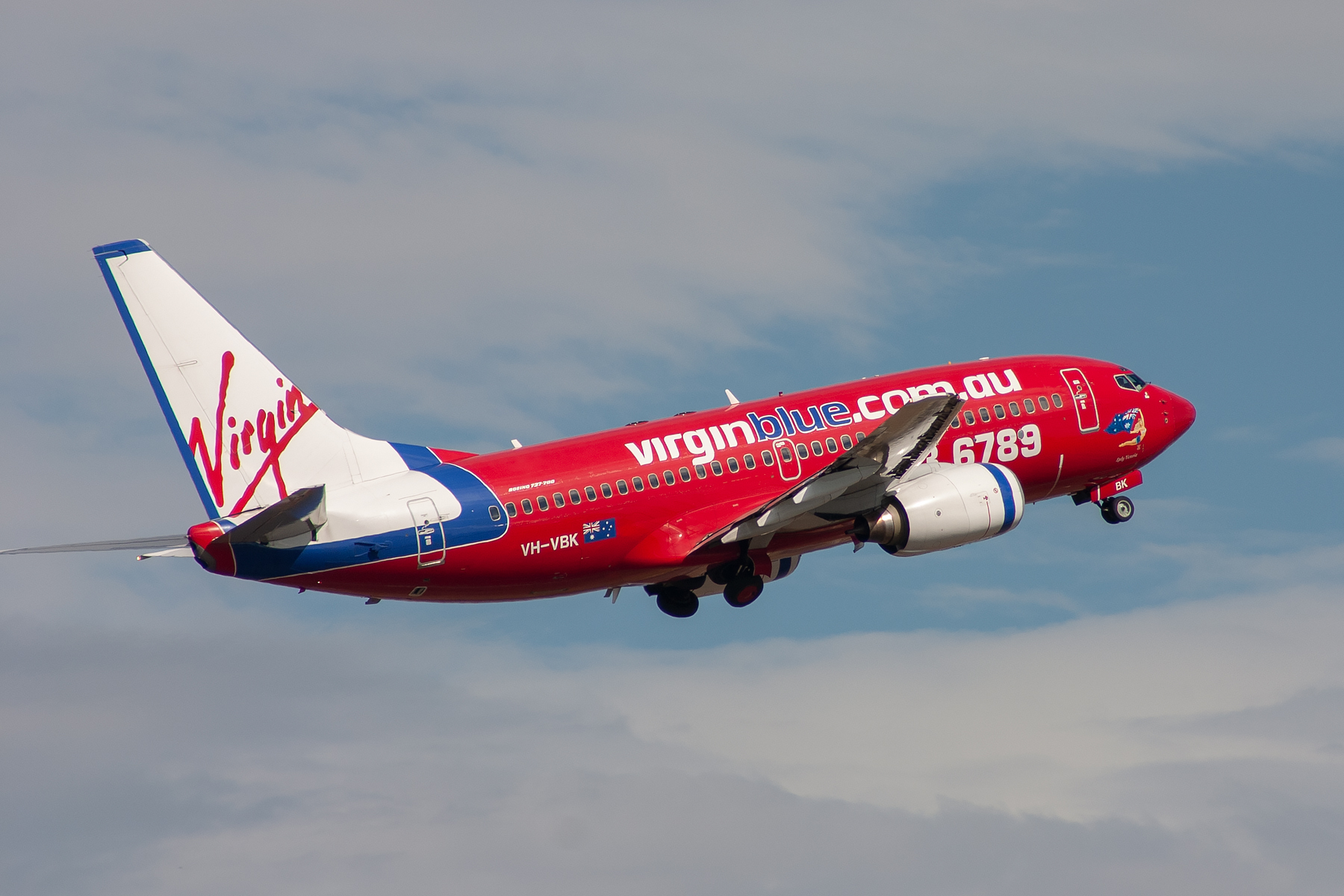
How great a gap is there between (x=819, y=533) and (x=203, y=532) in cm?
1736

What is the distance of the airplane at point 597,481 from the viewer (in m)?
45.7

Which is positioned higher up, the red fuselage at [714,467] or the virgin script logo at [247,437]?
the virgin script logo at [247,437]

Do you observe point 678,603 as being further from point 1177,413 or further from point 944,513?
point 1177,413

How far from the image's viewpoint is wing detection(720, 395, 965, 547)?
48.1 meters

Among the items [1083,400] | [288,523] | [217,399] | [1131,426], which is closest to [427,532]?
[288,523]

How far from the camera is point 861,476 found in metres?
49.4

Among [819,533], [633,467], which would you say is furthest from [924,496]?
[633,467]

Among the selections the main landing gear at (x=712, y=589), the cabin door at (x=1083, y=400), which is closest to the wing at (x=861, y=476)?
the main landing gear at (x=712, y=589)

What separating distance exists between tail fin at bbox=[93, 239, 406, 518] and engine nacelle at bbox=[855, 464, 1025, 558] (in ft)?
47.3

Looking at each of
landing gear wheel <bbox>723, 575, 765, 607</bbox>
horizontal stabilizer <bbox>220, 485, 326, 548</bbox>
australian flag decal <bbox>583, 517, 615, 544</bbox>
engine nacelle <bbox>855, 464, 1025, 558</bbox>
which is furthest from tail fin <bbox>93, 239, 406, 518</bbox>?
engine nacelle <bbox>855, 464, 1025, 558</bbox>

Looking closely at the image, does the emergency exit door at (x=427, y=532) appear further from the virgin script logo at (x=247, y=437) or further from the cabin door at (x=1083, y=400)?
the cabin door at (x=1083, y=400)

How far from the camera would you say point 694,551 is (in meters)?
50.5

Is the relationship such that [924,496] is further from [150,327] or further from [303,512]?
[150,327]

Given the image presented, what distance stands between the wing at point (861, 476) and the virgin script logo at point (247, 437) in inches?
448
